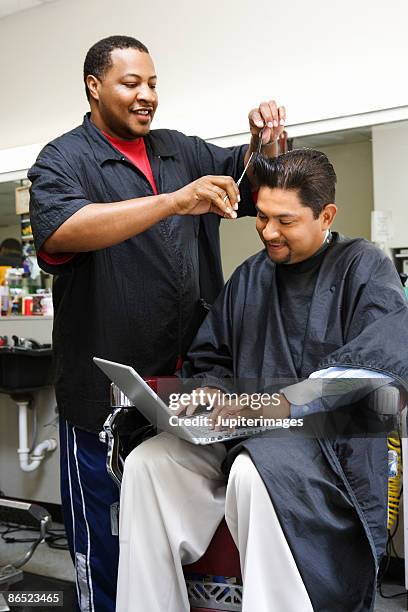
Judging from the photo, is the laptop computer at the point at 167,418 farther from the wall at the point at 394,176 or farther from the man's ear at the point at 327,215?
the wall at the point at 394,176

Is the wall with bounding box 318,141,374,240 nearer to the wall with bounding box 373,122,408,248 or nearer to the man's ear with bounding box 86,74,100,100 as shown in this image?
the wall with bounding box 373,122,408,248

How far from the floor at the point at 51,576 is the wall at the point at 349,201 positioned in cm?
144

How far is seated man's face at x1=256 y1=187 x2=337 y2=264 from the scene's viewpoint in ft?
5.95

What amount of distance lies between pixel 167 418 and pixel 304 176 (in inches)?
28.2

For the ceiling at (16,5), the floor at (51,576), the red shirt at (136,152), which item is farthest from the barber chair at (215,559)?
the ceiling at (16,5)

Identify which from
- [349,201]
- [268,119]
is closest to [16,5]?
[349,201]

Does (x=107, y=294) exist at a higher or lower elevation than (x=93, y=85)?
lower

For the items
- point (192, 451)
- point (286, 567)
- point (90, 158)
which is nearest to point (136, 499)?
point (192, 451)

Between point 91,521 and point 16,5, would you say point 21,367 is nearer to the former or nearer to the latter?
point 91,521

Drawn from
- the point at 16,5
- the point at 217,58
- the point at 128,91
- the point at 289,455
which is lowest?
the point at 289,455

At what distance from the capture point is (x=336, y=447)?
63.5 inches

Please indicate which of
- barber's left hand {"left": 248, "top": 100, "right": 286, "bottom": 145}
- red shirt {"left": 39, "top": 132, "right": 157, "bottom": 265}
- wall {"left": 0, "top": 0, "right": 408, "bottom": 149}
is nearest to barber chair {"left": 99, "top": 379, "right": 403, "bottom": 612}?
red shirt {"left": 39, "top": 132, "right": 157, "bottom": 265}

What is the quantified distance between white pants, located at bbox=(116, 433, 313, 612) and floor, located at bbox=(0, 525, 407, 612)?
48.8 inches

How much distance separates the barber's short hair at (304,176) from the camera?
183 cm
